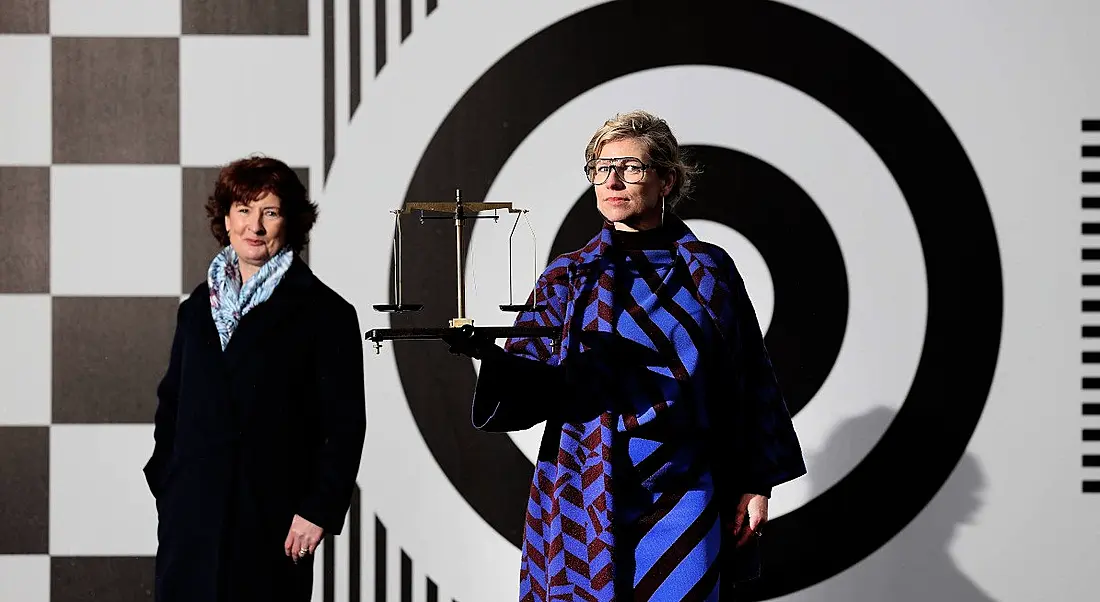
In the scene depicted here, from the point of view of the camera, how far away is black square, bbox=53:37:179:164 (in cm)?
220

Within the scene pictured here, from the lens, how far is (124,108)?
7.23 ft

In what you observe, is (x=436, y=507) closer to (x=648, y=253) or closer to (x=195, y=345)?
(x=195, y=345)

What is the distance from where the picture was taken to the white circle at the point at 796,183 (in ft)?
7.29

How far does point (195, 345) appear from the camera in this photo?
1647 mm

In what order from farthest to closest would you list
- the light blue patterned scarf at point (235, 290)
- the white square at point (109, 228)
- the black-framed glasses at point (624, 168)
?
the white square at point (109, 228) < the light blue patterned scarf at point (235, 290) < the black-framed glasses at point (624, 168)

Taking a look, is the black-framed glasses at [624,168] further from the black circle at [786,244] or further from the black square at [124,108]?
the black square at [124,108]

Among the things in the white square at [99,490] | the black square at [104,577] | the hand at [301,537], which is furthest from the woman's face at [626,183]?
the black square at [104,577]

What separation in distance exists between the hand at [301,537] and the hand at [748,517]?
616 millimetres

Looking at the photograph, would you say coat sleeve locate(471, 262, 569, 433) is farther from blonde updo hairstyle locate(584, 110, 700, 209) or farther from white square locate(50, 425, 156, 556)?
white square locate(50, 425, 156, 556)

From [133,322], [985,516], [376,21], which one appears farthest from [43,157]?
[985,516]

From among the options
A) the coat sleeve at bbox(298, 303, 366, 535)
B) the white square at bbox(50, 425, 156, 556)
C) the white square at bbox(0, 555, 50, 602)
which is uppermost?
the coat sleeve at bbox(298, 303, 366, 535)

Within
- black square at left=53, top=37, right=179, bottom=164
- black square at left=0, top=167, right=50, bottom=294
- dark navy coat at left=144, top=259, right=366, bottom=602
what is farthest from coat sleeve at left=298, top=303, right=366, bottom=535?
black square at left=0, top=167, right=50, bottom=294

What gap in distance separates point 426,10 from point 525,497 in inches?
40.8

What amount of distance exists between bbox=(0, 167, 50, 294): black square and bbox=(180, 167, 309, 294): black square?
28 centimetres
